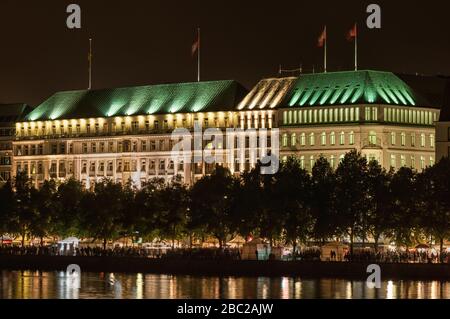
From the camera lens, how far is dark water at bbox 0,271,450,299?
160000mm

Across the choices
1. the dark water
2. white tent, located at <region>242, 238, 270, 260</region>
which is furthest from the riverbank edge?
white tent, located at <region>242, 238, 270, 260</region>

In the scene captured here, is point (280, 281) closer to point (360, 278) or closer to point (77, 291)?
point (360, 278)

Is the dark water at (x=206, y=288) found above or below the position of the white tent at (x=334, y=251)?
below

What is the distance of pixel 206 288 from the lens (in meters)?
169

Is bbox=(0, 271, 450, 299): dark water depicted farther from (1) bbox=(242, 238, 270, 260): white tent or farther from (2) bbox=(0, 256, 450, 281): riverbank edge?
(1) bbox=(242, 238, 270, 260): white tent

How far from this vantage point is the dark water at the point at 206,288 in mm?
160000

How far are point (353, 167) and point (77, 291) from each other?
141ft

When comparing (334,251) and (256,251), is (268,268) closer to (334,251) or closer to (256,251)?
(334,251)

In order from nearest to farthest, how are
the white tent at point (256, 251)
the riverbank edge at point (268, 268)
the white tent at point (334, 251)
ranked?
the riverbank edge at point (268, 268) < the white tent at point (334, 251) < the white tent at point (256, 251)

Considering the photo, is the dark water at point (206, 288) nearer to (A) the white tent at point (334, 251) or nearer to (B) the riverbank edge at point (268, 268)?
(B) the riverbank edge at point (268, 268)

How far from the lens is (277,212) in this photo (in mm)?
196875

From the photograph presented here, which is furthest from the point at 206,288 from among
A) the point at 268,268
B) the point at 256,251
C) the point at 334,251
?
the point at 256,251

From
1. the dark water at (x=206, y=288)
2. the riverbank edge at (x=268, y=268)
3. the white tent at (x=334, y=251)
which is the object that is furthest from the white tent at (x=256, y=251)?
the dark water at (x=206, y=288)
